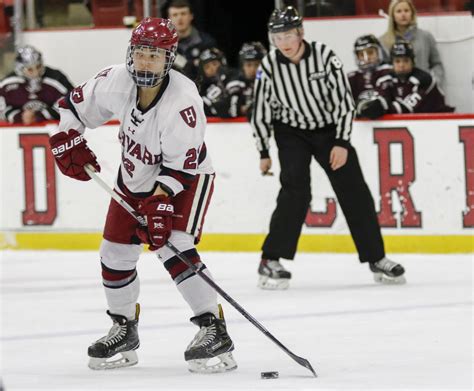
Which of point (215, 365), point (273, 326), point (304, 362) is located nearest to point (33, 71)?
point (273, 326)

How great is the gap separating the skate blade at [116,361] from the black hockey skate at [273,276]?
1.93 metres

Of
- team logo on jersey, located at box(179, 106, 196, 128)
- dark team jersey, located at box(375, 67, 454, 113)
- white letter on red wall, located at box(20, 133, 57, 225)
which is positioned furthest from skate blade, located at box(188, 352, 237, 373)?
white letter on red wall, located at box(20, 133, 57, 225)

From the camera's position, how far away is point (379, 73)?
7.48 m

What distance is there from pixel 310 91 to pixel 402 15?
1874mm

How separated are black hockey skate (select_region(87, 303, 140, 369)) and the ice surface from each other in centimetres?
4

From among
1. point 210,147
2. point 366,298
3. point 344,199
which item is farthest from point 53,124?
point 366,298

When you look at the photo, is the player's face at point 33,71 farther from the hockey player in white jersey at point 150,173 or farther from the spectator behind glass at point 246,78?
the hockey player in white jersey at point 150,173

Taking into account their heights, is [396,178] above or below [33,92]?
below

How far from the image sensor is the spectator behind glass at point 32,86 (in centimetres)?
830

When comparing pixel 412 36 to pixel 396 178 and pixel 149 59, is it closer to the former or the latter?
pixel 396 178

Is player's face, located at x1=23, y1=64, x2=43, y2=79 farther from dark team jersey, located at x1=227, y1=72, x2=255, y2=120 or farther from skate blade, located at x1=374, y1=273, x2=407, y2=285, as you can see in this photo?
skate blade, located at x1=374, y1=273, x2=407, y2=285

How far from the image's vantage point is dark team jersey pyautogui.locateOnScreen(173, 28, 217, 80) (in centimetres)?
823

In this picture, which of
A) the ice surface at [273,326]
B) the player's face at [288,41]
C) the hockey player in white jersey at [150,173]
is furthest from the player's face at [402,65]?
the hockey player in white jersey at [150,173]

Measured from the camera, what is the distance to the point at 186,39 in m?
8.38
